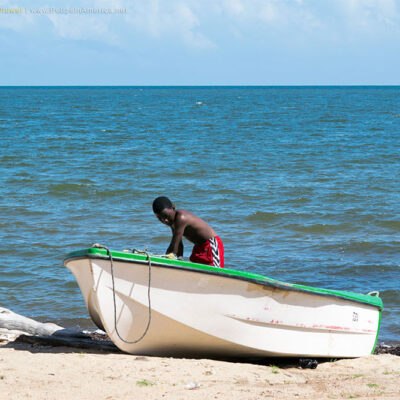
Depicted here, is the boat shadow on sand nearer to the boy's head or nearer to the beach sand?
the beach sand

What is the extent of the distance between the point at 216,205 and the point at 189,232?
10.7 m

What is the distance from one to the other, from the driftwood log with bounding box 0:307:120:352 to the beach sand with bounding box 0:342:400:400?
0.12 meters

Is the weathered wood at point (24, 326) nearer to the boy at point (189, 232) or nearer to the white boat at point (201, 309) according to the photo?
the white boat at point (201, 309)

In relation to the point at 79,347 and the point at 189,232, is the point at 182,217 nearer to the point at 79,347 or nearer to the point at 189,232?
the point at 189,232

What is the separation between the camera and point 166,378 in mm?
6184

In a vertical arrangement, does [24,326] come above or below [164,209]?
below

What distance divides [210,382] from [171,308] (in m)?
0.82

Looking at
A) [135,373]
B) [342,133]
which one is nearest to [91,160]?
[342,133]

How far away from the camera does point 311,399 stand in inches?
225

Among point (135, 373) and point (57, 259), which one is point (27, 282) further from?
point (135, 373)

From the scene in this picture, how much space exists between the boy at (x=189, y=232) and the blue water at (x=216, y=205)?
117 inches

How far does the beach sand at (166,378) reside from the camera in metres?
5.70

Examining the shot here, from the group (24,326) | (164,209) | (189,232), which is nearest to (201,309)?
(189,232)

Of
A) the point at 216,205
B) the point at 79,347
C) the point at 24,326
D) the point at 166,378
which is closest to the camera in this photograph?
the point at 166,378
